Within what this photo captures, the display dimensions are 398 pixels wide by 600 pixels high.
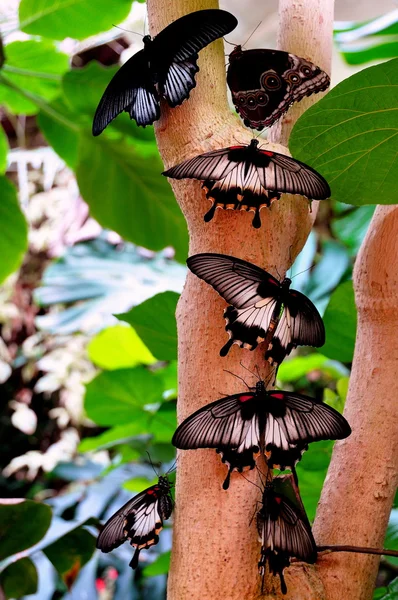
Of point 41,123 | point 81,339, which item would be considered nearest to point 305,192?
point 41,123

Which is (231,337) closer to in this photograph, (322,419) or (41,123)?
(322,419)

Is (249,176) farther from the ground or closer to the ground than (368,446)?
farther from the ground

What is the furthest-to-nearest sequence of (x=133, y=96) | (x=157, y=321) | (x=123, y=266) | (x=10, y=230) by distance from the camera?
(x=123, y=266) → (x=10, y=230) → (x=157, y=321) → (x=133, y=96)

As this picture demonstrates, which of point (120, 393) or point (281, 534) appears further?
point (120, 393)

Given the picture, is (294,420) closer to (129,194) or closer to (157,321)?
(157,321)

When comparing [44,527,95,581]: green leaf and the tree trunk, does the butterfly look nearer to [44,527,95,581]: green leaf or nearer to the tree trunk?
the tree trunk

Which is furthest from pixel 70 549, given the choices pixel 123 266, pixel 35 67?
pixel 123 266

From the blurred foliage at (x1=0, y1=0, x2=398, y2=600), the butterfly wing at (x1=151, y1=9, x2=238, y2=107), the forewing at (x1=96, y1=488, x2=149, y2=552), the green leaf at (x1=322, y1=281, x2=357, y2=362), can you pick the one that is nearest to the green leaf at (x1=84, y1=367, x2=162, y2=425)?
the blurred foliage at (x1=0, y1=0, x2=398, y2=600)
